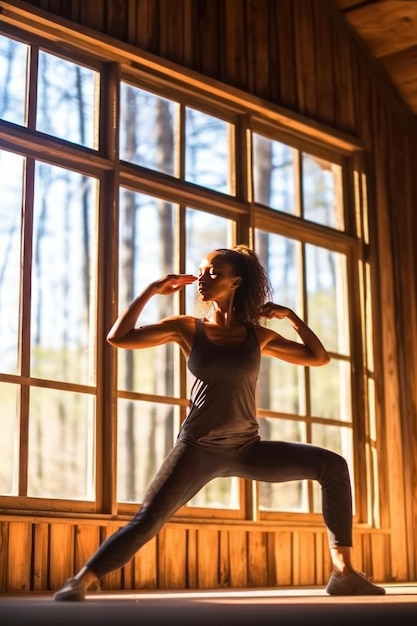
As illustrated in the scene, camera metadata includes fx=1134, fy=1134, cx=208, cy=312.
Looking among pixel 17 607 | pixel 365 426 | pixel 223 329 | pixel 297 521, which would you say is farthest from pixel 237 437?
pixel 365 426

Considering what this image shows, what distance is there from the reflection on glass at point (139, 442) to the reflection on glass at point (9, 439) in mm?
567

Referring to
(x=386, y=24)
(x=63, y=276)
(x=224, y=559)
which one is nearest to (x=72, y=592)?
(x=63, y=276)

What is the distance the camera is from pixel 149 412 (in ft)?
16.6

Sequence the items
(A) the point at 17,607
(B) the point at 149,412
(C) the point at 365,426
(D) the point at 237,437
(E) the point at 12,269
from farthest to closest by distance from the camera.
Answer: (C) the point at 365,426 < (B) the point at 149,412 < (E) the point at 12,269 < (D) the point at 237,437 < (A) the point at 17,607

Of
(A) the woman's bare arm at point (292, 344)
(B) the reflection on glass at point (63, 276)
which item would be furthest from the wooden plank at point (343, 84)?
(A) the woman's bare arm at point (292, 344)

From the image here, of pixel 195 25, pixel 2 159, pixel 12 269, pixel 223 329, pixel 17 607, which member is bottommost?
pixel 17 607

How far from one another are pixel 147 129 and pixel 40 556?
6.69ft

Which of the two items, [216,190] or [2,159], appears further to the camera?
[216,190]

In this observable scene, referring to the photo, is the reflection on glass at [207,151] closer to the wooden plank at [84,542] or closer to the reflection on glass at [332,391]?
the reflection on glass at [332,391]

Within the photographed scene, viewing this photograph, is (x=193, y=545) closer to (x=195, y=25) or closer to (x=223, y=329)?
(x=223, y=329)

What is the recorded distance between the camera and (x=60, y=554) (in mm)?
4570

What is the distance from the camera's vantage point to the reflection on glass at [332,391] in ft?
19.5

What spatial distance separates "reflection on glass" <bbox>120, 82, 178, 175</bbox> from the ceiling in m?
1.47

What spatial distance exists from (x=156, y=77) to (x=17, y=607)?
307cm
